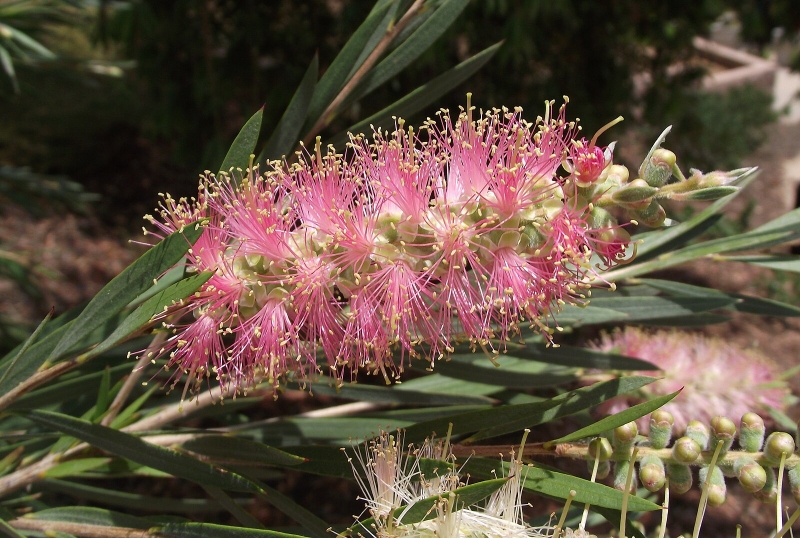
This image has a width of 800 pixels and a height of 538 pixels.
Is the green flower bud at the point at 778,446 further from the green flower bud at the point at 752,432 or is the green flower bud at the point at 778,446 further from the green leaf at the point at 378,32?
the green leaf at the point at 378,32

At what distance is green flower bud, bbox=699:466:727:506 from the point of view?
2.31 feet

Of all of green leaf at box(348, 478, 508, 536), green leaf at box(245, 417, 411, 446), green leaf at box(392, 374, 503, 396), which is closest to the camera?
green leaf at box(348, 478, 508, 536)

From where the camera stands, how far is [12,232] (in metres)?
4.35

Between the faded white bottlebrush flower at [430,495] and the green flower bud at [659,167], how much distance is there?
341 millimetres

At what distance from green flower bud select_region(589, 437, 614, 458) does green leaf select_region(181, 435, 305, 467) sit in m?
0.34

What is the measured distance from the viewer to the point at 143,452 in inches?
32.5

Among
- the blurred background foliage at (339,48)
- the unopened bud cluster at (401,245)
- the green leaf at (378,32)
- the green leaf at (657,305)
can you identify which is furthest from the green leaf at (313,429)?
the blurred background foliage at (339,48)

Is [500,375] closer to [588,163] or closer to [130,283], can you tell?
[588,163]

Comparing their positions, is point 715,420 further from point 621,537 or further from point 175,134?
point 175,134

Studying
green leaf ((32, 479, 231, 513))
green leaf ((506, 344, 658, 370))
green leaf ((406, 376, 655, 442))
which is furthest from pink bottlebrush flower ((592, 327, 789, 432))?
green leaf ((32, 479, 231, 513))

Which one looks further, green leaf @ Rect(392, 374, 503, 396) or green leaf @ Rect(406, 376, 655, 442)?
green leaf @ Rect(392, 374, 503, 396)

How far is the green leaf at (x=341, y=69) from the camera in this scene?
102 centimetres

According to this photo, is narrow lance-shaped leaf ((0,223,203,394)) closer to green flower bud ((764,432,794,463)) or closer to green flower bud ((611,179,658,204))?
green flower bud ((611,179,658,204))

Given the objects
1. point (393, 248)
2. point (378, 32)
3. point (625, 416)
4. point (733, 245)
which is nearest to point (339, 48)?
point (378, 32)
